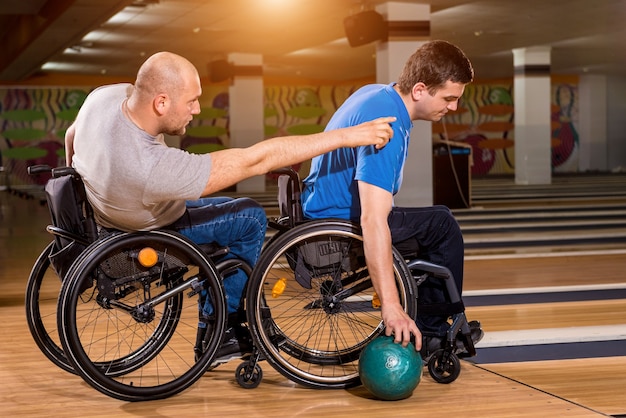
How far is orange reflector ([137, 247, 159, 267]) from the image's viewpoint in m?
2.47

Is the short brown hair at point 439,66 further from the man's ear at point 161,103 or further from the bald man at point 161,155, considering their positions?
the man's ear at point 161,103

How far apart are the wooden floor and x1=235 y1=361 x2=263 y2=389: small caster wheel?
0.02m

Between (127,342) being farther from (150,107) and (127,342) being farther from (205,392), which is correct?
(150,107)

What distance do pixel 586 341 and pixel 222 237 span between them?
4.88 feet

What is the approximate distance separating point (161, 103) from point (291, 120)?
17.8 metres

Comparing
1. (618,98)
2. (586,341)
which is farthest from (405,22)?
(618,98)

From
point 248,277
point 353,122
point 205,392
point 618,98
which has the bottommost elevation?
point 205,392

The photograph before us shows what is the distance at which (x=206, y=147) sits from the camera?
1808 cm

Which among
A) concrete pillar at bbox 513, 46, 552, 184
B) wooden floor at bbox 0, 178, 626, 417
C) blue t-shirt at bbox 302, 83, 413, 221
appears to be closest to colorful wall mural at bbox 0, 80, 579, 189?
concrete pillar at bbox 513, 46, 552, 184

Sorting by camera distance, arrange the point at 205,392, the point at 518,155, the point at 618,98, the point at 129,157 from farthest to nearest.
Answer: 1. the point at 618,98
2. the point at 518,155
3. the point at 205,392
4. the point at 129,157

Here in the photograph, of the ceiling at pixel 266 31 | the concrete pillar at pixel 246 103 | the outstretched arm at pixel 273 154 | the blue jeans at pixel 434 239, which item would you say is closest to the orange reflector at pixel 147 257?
the outstretched arm at pixel 273 154

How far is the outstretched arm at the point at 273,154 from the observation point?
2.36m

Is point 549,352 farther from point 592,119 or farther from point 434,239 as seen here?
point 592,119

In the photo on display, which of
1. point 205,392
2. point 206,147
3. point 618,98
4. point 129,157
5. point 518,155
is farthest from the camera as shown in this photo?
point 618,98
